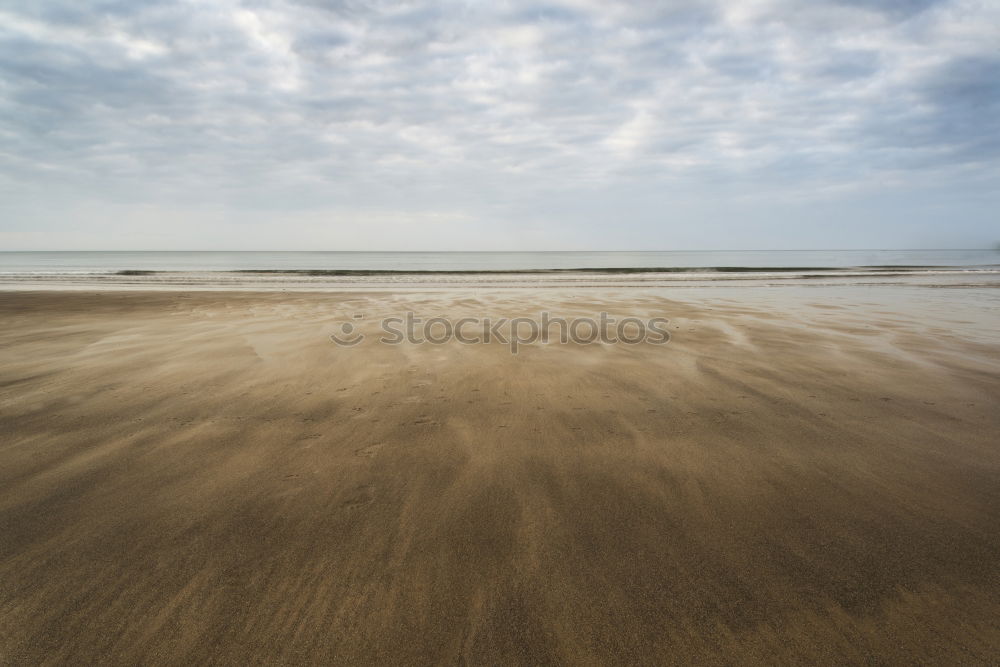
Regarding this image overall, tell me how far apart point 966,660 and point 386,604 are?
89.9 inches

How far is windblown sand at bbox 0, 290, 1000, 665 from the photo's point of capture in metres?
1.76

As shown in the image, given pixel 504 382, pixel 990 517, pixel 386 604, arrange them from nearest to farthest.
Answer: pixel 386 604 → pixel 990 517 → pixel 504 382

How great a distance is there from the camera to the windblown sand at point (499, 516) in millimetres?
1763

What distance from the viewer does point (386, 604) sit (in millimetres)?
1905

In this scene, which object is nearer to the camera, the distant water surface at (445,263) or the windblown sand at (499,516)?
the windblown sand at (499,516)

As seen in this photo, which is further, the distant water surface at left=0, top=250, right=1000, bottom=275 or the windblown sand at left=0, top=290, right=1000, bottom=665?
the distant water surface at left=0, top=250, right=1000, bottom=275

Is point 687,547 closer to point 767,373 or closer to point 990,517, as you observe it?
point 990,517

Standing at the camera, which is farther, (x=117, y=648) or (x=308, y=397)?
(x=308, y=397)

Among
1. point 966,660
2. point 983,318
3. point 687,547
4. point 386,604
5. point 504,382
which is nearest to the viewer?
point 966,660

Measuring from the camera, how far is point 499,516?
2557 millimetres

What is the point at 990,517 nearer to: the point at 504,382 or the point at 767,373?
the point at 767,373

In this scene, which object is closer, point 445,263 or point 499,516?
point 499,516

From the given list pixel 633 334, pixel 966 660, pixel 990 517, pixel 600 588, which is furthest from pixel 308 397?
pixel 633 334

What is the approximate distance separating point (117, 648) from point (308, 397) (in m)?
3.04
